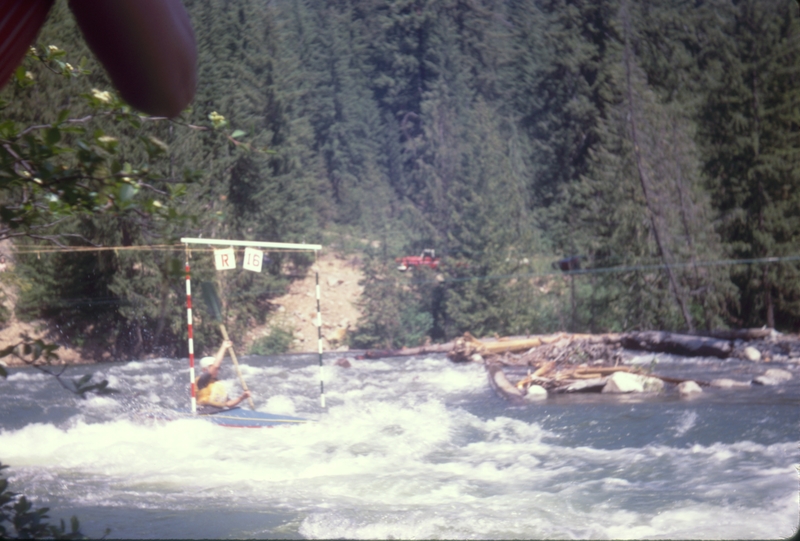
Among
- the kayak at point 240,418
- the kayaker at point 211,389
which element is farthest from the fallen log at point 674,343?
the kayaker at point 211,389

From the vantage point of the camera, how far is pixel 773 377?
14.0ft

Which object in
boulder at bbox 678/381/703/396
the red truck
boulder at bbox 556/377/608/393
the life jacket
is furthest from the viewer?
the red truck

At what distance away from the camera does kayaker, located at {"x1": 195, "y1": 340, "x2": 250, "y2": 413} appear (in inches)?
135

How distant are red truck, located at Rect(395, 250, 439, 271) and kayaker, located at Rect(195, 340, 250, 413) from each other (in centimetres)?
253

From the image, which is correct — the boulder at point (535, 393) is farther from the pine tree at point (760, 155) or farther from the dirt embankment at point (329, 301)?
the dirt embankment at point (329, 301)

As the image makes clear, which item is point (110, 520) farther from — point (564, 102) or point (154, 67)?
point (564, 102)

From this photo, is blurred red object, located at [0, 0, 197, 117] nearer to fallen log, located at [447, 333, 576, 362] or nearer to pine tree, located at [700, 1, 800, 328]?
pine tree, located at [700, 1, 800, 328]

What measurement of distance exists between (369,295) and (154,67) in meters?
5.48

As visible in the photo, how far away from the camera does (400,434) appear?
3676mm

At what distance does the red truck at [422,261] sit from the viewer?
5832mm

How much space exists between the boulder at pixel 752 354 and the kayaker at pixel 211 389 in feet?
10.6

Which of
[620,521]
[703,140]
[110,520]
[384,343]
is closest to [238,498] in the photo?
[110,520]

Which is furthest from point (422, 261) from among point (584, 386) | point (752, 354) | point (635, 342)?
point (752, 354)

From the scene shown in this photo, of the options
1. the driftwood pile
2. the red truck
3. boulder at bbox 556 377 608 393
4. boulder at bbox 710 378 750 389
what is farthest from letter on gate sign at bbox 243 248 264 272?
boulder at bbox 710 378 750 389
